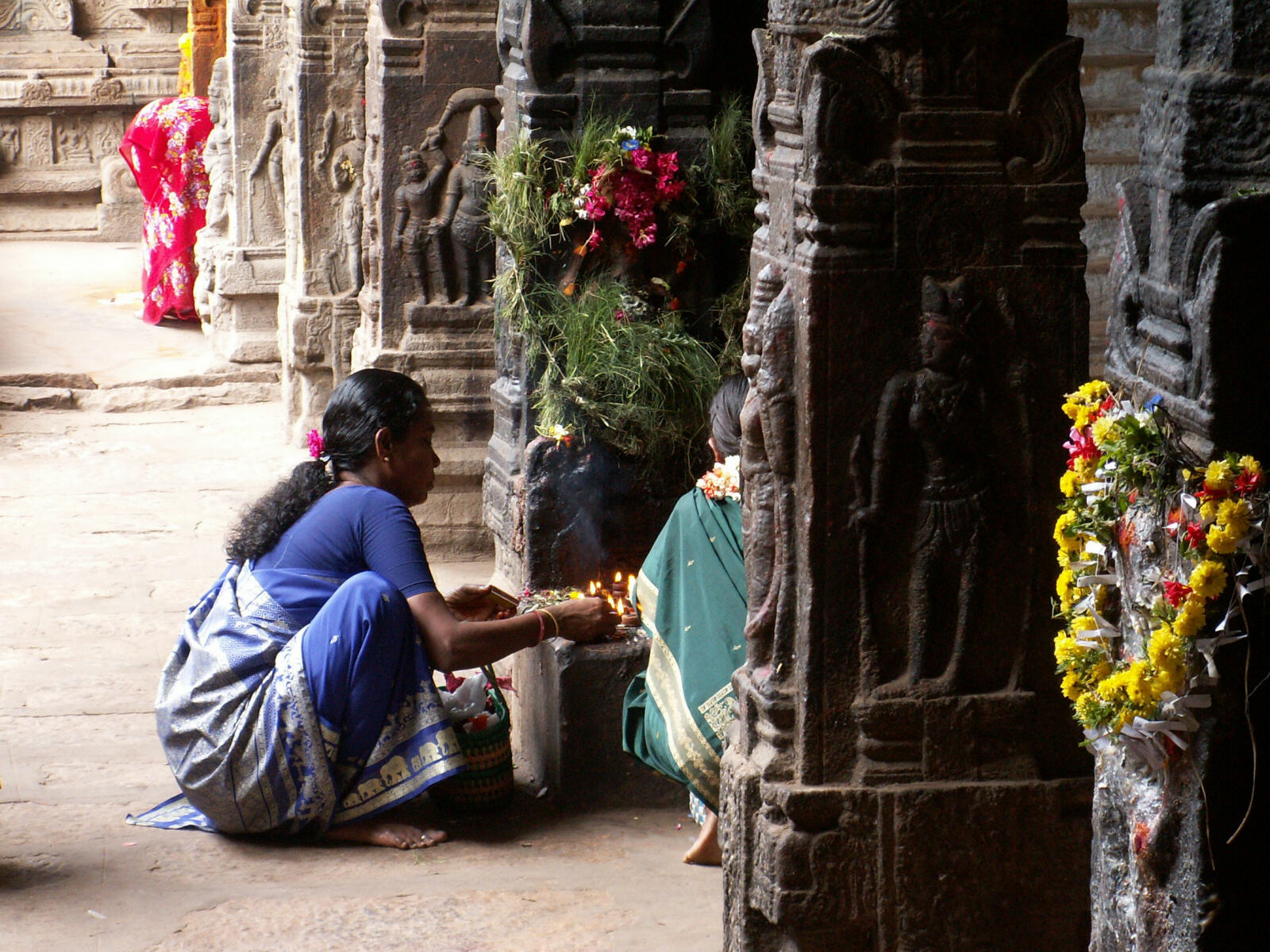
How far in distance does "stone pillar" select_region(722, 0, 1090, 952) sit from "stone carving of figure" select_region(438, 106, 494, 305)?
3.51m

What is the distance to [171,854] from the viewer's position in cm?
403

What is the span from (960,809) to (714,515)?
3.90ft

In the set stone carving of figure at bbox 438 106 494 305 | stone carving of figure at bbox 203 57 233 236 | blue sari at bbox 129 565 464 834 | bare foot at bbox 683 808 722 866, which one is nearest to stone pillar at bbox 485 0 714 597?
blue sari at bbox 129 565 464 834

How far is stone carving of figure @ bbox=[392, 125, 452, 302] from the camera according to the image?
645cm

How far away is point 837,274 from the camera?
9.00 ft

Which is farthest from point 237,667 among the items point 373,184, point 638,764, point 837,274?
point 373,184

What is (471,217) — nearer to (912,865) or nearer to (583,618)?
(583,618)

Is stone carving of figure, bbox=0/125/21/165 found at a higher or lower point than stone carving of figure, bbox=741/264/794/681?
higher

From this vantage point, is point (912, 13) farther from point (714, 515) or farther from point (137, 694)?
point (137, 694)

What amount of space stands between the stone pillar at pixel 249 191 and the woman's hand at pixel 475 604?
571 cm

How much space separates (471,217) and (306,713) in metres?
2.94

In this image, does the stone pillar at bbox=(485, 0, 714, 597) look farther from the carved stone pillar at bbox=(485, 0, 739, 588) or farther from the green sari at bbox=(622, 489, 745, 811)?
the green sari at bbox=(622, 489, 745, 811)

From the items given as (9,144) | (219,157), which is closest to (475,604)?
(219,157)

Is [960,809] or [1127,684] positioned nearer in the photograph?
[1127,684]
